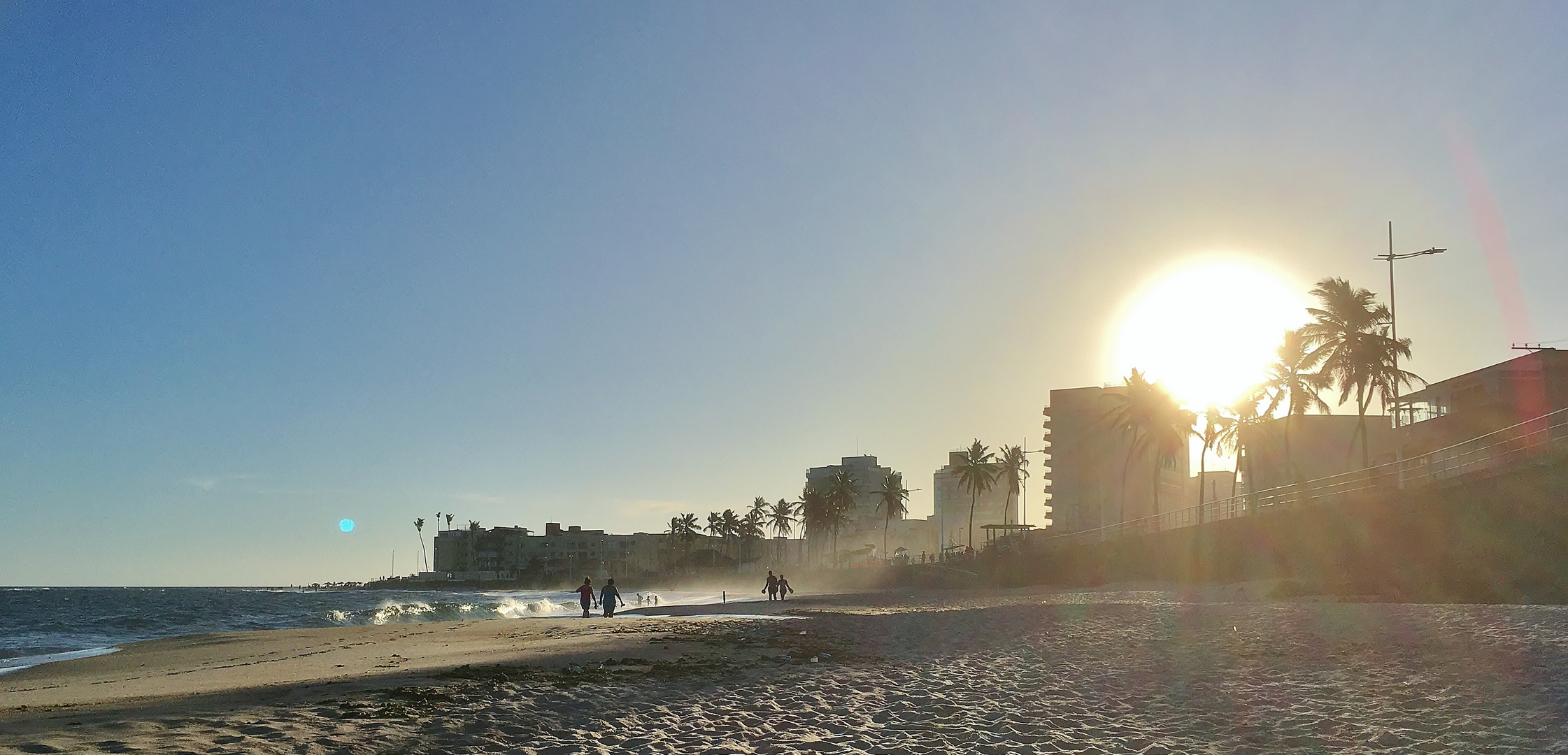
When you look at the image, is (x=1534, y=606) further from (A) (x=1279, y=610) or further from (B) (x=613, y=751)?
(B) (x=613, y=751)

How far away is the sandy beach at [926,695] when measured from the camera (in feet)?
32.6

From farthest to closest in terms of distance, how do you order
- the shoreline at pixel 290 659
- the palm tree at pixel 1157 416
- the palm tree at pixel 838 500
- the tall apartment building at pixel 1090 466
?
the palm tree at pixel 838 500, the tall apartment building at pixel 1090 466, the palm tree at pixel 1157 416, the shoreline at pixel 290 659

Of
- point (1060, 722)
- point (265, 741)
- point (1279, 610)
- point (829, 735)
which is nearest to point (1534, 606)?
point (1279, 610)

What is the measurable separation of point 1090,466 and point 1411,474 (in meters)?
89.8

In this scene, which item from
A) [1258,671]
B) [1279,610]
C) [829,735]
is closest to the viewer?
[829,735]

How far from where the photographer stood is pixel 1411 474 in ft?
110

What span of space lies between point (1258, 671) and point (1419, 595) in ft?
45.4

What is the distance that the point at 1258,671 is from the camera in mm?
13344

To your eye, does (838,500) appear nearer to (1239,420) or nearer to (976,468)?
(976,468)

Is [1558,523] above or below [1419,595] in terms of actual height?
above

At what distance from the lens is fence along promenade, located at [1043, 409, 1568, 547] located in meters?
27.3

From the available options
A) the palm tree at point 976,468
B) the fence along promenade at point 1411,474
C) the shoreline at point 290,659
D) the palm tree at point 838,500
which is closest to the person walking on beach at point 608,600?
the shoreline at point 290,659

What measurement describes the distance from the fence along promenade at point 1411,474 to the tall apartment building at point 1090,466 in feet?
212

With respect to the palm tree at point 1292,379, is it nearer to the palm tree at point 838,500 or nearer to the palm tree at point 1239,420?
the palm tree at point 1239,420
